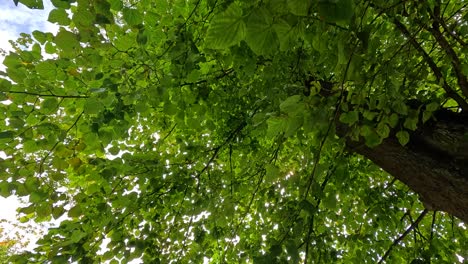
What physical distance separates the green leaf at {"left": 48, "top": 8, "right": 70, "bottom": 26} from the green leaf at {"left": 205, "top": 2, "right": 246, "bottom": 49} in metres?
1.12

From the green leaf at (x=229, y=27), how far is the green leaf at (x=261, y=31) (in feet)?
0.11

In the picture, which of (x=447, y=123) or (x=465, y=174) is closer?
(x=465, y=174)

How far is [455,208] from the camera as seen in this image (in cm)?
213

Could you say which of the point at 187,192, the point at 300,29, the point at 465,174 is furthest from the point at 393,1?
the point at 187,192

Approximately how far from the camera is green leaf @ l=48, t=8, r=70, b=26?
1657 mm

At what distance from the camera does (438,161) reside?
2.20 meters

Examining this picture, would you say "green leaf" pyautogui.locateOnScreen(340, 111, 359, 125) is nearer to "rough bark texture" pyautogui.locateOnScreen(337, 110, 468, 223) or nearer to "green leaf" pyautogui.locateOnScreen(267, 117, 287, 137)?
"green leaf" pyautogui.locateOnScreen(267, 117, 287, 137)

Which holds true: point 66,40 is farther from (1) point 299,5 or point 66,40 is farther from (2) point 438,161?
(2) point 438,161

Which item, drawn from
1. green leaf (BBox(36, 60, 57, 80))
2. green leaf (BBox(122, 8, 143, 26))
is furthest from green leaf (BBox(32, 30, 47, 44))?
green leaf (BBox(122, 8, 143, 26))

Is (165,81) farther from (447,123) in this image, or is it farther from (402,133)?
(447,123)

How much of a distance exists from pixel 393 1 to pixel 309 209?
3.47ft

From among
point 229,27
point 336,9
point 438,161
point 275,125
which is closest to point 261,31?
point 229,27

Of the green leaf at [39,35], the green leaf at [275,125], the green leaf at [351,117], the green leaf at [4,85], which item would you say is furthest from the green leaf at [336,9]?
the green leaf at [4,85]

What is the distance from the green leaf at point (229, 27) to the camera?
0.95 metres
